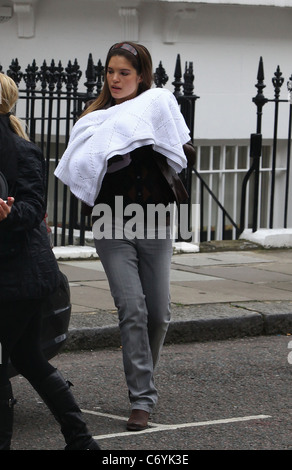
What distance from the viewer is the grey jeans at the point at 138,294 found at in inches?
201

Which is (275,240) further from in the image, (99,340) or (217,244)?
(99,340)

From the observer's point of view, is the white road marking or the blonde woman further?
the white road marking

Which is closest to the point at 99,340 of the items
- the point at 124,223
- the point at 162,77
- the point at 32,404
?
the point at 32,404

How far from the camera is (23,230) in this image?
420 centimetres

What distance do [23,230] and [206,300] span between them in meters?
3.76

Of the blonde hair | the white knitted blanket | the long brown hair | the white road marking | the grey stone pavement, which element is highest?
the long brown hair

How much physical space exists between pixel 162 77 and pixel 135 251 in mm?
4980

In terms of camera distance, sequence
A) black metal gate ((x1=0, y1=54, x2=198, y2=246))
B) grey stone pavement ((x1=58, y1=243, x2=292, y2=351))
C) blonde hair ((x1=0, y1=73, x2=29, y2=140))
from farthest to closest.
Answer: black metal gate ((x1=0, y1=54, x2=198, y2=246)) < grey stone pavement ((x1=58, y1=243, x2=292, y2=351)) < blonde hair ((x1=0, y1=73, x2=29, y2=140))

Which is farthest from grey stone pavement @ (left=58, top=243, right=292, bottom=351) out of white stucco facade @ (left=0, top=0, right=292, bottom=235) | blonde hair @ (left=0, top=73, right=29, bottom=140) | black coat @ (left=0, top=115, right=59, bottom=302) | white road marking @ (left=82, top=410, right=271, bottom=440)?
white stucco facade @ (left=0, top=0, right=292, bottom=235)

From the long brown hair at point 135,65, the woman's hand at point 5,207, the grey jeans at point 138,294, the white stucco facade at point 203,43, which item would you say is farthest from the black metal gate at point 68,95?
the woman's hand at point 5,207

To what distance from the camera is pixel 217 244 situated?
35.4 feet

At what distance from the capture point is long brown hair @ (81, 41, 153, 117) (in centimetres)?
519

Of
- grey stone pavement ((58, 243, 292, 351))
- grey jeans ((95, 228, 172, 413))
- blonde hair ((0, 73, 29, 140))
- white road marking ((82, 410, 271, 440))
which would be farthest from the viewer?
grey stone pavement ((58, 243, 292, 351))

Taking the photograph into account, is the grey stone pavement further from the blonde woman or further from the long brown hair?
the blonde woman
